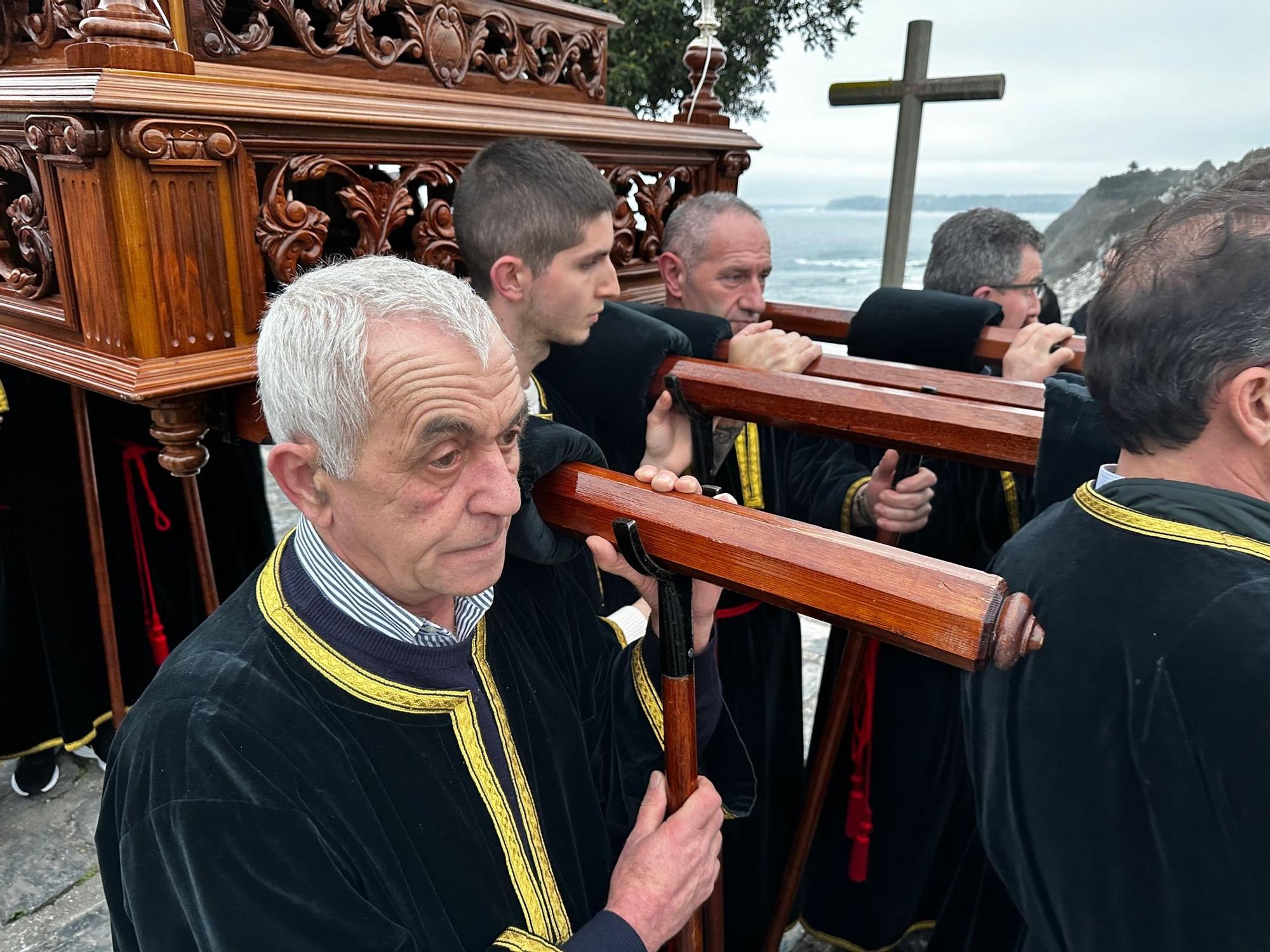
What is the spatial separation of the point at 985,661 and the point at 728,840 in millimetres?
1891

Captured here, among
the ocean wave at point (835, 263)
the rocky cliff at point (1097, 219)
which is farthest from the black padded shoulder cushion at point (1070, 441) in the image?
the ocean wave at point (835, 263)

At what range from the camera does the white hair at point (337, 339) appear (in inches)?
46.1

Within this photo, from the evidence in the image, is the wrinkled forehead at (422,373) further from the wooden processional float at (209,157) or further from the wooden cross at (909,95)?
the wooden cross at (909,95)

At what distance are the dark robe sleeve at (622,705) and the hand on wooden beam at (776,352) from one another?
0.66 m

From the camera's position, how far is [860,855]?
8.85 ft

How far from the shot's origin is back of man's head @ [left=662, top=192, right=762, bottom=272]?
9.46 feet

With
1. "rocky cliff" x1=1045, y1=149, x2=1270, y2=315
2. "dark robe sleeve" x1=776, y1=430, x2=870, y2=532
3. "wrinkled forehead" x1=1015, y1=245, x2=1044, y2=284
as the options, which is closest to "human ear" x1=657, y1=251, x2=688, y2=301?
"dark robe sleeve" x1=776, y1=430, x2=870, y2=532

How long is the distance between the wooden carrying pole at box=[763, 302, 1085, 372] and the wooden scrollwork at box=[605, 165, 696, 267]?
0.48 m

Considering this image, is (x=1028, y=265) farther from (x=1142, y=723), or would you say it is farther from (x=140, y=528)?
(x=140, y=528)

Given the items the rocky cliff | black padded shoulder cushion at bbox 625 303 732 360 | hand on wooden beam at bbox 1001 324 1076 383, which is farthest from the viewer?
the rocky cliff

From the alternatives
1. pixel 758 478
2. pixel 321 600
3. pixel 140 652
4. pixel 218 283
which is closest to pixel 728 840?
pixel 758 478

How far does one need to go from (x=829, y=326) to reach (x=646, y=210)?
29.5 inches

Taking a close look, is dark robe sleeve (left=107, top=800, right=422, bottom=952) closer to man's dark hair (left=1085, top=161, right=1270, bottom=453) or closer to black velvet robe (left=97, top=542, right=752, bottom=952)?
black velvet robe (left=97, top=542, right=752, bottom=952)

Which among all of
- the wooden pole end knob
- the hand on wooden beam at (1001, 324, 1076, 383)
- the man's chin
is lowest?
the man's chin
